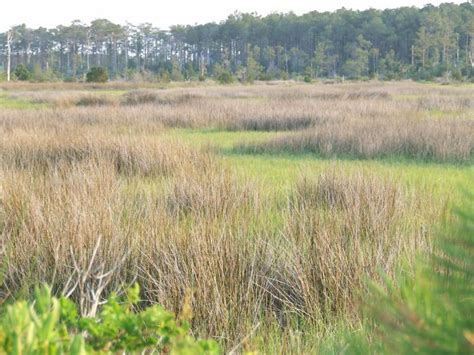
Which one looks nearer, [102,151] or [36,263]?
[36,263]

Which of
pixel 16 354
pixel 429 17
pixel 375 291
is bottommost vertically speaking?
pixel 16 354

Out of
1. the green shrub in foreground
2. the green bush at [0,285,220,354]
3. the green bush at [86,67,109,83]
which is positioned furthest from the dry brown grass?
the green bush at [86,67,109,83]

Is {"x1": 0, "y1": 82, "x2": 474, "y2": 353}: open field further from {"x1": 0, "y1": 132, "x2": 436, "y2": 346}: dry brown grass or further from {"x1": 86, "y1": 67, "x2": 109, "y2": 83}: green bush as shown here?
{"x1": 86, "y1": 67, "x2": 109, "y2": 83}: green bush

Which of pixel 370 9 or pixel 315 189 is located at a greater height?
pixel 370 9

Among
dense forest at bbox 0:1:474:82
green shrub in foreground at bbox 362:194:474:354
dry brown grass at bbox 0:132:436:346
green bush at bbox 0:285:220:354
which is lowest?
dry brown grass at bbox 0:132:436:346

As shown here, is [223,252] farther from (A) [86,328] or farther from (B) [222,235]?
(A) [86,328]

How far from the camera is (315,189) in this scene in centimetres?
582

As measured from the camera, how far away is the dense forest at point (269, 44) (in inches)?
3088

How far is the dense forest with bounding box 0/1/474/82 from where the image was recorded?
257 feet

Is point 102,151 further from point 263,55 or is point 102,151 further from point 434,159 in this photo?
point 263,55

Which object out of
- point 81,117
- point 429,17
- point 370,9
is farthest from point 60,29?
point 81,117

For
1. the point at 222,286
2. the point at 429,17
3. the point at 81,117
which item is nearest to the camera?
the point at 222,286

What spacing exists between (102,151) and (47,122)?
15.6 ft

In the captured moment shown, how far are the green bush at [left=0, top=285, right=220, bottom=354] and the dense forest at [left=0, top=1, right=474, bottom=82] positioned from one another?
6920 cm
